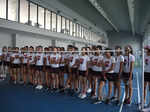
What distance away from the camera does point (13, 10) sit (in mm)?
9641

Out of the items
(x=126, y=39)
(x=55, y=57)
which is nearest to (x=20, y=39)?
(x=55, y=57)

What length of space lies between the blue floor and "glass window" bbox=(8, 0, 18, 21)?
602 centimetres

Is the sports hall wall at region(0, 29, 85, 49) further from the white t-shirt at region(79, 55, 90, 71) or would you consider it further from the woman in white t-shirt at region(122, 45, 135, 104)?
the woman in white t-shirt at region(122, 45, 135, 104)

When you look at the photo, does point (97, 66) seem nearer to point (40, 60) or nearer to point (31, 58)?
point (40, 60)

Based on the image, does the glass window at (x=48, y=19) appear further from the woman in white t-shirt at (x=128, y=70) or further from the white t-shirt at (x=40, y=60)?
the woman in white t-shirt at (x=128, y=70)

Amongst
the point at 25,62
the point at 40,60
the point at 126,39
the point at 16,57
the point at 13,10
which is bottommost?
the point at 25,62

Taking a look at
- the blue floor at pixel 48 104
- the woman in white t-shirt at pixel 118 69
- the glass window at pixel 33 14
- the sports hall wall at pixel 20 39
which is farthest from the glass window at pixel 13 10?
the woman in white t-shirt at pixel 118 69

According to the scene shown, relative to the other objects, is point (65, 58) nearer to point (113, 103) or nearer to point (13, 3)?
point (113, 103)

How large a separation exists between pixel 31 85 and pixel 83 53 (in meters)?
2.79

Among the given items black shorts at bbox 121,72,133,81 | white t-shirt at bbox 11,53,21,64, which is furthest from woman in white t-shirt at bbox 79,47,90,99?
white t-shirt at bbox 11,53,21,64

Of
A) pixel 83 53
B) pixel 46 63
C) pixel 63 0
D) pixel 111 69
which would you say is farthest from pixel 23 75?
pixel 63 0

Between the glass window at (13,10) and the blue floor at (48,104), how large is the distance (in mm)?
6022

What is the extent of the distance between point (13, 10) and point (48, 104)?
25.1 ft

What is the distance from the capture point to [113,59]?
4.33 metres
